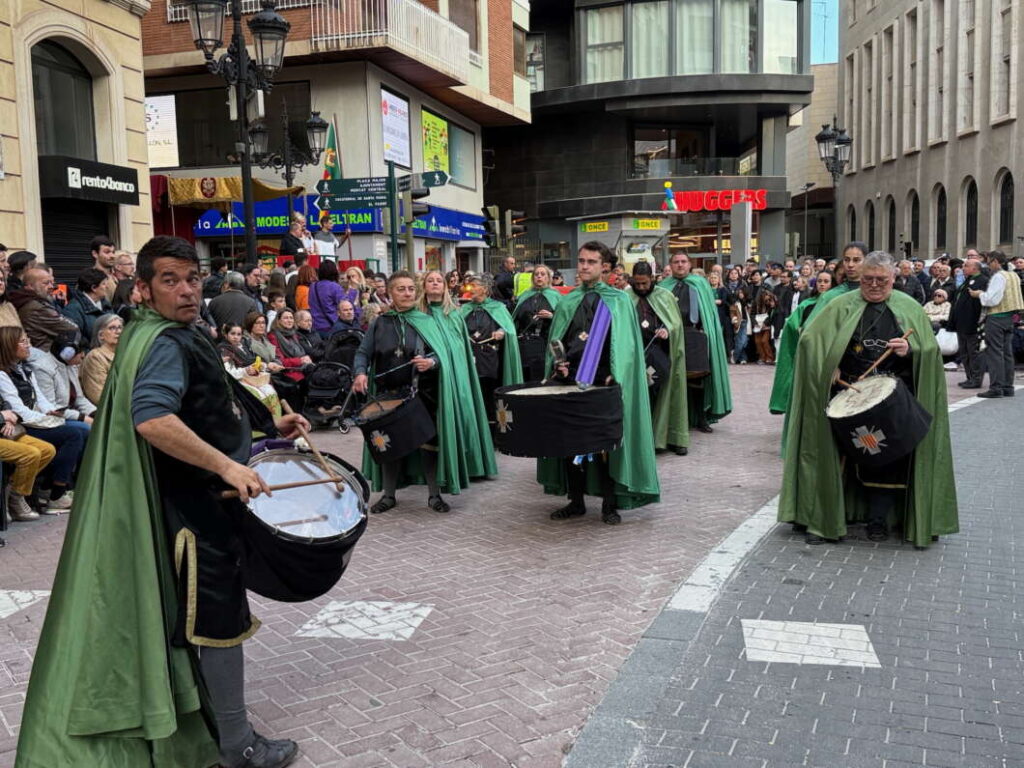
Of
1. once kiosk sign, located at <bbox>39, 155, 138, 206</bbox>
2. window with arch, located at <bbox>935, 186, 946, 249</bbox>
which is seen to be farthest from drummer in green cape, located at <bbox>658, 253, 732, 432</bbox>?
window with arch, located at <bbox>935, 186, 946, 249</bbox>

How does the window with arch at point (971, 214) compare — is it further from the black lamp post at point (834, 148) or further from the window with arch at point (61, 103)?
the window with arch at point (61, 103)

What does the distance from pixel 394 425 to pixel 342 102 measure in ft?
57.4

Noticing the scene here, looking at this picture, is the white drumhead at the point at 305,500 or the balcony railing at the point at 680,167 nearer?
the white drumhead at the point at 305,500

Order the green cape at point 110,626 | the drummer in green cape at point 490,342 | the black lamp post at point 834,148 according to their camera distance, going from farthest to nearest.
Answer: the black lamp post at point 834,148, the drummer in green cape at point 490,342, the green cape at point 110,626

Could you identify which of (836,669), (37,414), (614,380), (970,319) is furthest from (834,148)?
(836,669)

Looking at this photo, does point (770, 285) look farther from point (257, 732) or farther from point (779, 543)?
point (257, 732)

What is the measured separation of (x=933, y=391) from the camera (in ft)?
20.5

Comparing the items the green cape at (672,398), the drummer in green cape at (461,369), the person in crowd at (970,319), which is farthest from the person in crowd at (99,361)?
the person in crowd at (970,319)

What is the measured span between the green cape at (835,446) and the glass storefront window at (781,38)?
1446 inches

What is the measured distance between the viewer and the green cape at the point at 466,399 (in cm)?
800

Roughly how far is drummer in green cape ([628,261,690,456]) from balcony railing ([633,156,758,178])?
105ft

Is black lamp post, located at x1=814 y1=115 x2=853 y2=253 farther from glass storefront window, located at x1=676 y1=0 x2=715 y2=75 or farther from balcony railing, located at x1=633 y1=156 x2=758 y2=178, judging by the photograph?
balcony railing, located at x1=633 y1=156 x2=758 y2=178

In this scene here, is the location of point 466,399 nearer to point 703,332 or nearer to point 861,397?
point 861,397

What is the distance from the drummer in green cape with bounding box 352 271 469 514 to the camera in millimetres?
7719
